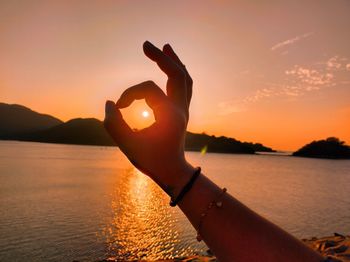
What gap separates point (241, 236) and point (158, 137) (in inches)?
24.4

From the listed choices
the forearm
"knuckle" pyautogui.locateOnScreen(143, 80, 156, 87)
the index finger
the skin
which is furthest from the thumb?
the forearm

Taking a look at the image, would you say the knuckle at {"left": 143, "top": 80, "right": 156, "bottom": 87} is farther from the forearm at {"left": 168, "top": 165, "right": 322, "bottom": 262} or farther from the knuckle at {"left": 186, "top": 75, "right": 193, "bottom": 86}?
the forearm at {"left": 168, "top": 165, "right": 322, "bottom": 262}

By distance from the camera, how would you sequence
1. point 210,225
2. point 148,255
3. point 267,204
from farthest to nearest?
point 267,204 < point 148,255 < point 210,225

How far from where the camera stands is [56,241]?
54.2ft

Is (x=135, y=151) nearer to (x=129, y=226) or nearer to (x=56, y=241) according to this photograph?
(x=56, y=241)

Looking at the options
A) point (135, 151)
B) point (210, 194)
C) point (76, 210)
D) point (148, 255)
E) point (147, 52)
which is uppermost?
point (147, 52)

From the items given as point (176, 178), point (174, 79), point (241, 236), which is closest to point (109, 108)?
point (174, 79)

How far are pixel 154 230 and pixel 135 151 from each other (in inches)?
810

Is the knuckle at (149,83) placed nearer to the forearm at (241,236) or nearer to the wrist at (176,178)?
the wrist at (176,178)

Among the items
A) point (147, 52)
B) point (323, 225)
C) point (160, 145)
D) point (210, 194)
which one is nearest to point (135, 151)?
point (160, 145)

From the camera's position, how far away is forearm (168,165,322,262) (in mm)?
1178

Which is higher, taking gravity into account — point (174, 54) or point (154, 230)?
point (174, 54)

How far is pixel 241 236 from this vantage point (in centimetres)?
119

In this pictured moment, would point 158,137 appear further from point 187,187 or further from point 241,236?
point 241,236
